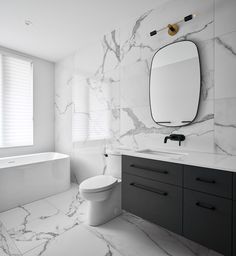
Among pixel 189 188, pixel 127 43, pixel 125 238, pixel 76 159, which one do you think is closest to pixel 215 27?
pixel 127 43

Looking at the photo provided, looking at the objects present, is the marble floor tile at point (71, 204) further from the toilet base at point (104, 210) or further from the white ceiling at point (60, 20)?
the white ceiling at point (60, 20)

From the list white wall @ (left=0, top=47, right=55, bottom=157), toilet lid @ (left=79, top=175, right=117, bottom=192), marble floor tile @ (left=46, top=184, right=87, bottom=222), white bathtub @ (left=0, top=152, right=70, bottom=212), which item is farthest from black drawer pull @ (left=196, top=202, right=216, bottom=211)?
white wall @ (left=0, top=47, right=55, bottom=157)

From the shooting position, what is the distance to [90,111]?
286 cm

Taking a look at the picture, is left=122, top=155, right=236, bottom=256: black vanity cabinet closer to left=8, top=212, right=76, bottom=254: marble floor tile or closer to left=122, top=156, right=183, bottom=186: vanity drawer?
left=122, top=156, right=183, bottom=186: vanity drawer

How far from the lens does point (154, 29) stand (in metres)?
2.00

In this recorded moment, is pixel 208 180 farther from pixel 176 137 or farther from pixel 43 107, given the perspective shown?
pixel 43 107

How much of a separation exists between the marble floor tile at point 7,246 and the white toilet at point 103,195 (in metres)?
0.72

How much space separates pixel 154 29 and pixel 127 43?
42 centimetres

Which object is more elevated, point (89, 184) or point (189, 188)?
point (189, 188)

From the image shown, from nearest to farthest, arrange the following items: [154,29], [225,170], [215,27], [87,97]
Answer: [225,170] → [215,27] → [154,29] → [87,97]

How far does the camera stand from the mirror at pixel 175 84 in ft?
5.53

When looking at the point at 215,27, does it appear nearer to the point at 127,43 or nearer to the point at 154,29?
the point at 154,29

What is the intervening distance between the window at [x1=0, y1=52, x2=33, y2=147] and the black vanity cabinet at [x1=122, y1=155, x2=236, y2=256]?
96.8 inches

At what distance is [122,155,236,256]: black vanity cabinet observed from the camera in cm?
108
